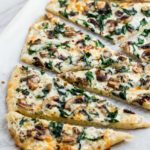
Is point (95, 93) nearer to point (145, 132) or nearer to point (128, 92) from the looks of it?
point (128, 92)

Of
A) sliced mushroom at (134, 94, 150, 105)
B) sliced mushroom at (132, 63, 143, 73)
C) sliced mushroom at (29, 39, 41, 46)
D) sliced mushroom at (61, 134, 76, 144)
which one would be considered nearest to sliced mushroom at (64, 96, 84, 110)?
sliced mushroom at (61, 134, 76, 144)

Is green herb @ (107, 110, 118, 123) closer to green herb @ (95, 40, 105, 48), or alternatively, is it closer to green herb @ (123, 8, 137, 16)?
green herb @ (95, 40, 105, 48)

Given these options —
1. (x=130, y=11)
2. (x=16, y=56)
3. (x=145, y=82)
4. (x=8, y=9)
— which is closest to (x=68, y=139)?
(x=145, y=82)

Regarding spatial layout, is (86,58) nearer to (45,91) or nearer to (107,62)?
(107,62)

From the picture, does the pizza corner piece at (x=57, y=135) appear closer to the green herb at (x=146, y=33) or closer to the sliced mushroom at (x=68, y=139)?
the sliced mushroom at (x=68, y=139)

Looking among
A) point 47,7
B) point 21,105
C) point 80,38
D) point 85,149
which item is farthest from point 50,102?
point 47,7

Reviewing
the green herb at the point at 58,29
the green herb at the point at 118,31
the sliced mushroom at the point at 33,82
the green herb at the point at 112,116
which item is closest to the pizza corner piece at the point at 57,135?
the green herb at the point at 112,116
